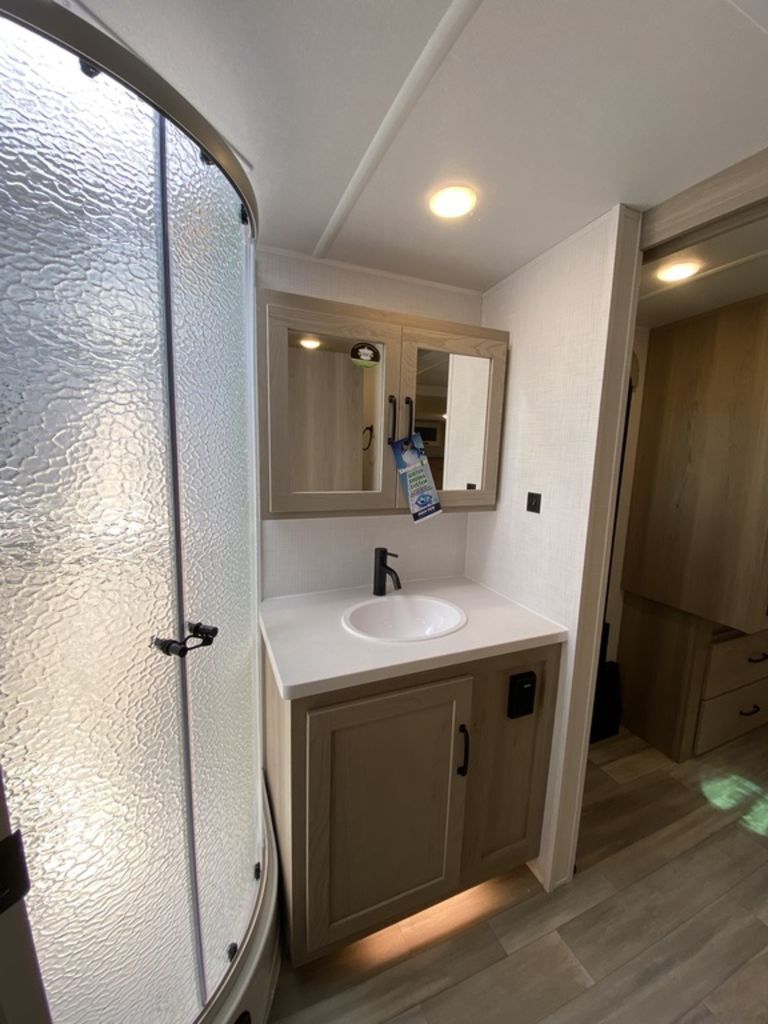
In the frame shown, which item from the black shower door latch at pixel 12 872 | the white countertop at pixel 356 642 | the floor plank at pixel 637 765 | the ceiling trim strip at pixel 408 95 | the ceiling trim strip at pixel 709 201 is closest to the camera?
the black shower door latch at pixel 12 872

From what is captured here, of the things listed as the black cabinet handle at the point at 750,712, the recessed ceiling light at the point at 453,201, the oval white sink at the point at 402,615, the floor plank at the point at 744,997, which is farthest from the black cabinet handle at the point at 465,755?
the black cabinet handle at the point at 750,712

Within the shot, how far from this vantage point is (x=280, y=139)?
33.0 inches

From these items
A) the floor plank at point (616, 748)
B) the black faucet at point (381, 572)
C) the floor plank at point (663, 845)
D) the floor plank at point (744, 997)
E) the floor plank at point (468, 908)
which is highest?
the black faucet at point (381, 572)

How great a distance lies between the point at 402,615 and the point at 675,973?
1.24m

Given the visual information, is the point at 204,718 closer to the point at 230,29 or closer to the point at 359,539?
the point at 359,539

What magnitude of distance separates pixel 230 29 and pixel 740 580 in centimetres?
225

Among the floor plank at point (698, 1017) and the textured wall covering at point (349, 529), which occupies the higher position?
the textured wall covering at point (349, 529)

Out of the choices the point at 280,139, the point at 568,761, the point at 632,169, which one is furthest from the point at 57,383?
the point at 568,761

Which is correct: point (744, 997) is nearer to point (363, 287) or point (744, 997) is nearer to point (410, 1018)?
point (410, 1018)

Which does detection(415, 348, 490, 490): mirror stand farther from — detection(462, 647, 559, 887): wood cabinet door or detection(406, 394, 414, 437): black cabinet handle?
detection(462, 647, 559, 887): wood cabinet door

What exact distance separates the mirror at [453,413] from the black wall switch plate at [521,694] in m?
0.69

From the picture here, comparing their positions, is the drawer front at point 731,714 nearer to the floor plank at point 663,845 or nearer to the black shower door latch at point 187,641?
the floor plank at point 663,845

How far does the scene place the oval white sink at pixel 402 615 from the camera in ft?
4.44

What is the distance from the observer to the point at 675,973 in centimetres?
106
